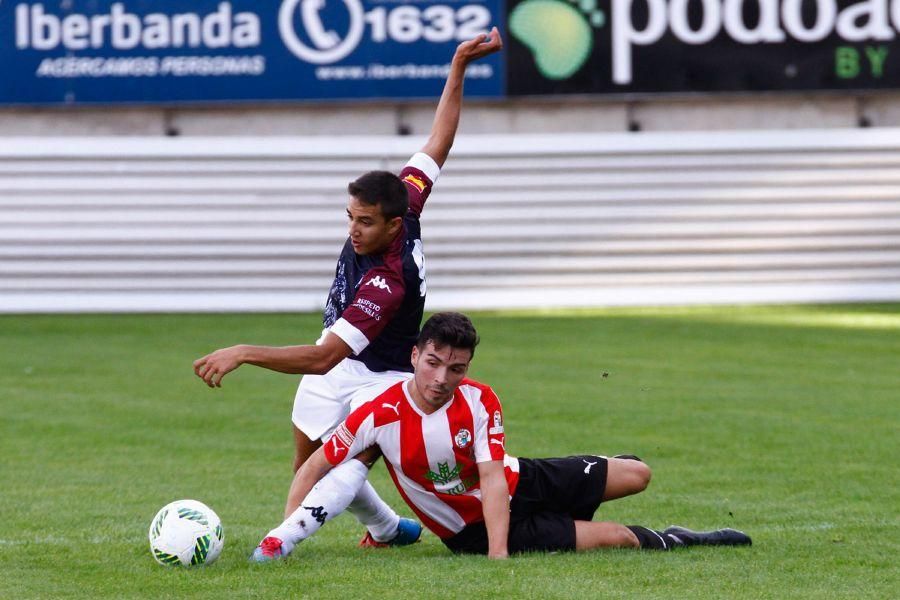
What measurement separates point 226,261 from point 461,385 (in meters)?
16.2

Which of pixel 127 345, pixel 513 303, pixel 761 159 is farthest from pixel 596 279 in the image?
pixel 127 345

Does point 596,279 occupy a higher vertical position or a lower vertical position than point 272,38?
lower

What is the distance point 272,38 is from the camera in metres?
21.6

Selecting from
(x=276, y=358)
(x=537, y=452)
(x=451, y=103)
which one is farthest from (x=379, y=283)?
(x=537, y=452)

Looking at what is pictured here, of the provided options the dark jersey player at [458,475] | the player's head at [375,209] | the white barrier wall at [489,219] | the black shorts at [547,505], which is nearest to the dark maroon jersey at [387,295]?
the player's head at [375,209]

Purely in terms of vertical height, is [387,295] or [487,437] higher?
[387,295]

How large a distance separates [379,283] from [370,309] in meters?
0.13

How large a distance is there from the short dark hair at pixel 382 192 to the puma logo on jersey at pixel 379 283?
0.81 ft

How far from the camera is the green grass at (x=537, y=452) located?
5.97 m

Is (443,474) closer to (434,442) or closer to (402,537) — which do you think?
(434,442)

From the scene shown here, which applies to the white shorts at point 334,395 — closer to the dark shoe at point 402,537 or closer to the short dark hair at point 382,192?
the dark shoe at point 402,537

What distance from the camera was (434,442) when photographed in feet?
20.8

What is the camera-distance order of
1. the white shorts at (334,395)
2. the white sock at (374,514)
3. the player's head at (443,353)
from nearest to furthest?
the player's head at (443,353) < the white sock at (374,514) < the white shorts at (334,395)

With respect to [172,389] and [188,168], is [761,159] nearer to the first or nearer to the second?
[188,168]
